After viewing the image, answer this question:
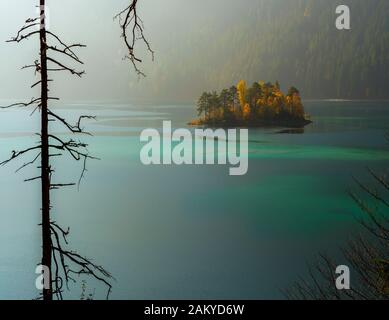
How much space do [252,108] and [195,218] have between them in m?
25.5

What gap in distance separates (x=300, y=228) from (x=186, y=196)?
6.78 meters

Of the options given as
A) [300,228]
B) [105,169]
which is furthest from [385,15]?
[300,228]

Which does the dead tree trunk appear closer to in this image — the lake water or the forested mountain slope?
the lake water

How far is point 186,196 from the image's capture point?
2444 cm

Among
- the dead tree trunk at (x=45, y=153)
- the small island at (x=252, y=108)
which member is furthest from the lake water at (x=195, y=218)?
the dead tree trunk at (x=45, y=153)

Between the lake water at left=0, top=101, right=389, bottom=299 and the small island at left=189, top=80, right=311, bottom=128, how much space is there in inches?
262

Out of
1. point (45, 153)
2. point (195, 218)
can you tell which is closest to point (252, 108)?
point (195, 218)

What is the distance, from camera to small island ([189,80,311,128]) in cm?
4422

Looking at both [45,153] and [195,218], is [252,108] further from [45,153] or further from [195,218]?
[45,153]

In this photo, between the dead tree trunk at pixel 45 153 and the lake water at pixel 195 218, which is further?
the lake water at pixel 195 218

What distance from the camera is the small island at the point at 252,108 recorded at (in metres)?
44.2

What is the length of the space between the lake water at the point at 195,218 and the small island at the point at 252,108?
6653 millimetres

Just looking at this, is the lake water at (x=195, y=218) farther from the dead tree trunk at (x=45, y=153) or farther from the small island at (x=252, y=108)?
the dead tree trunk at (x=45, y=153)
